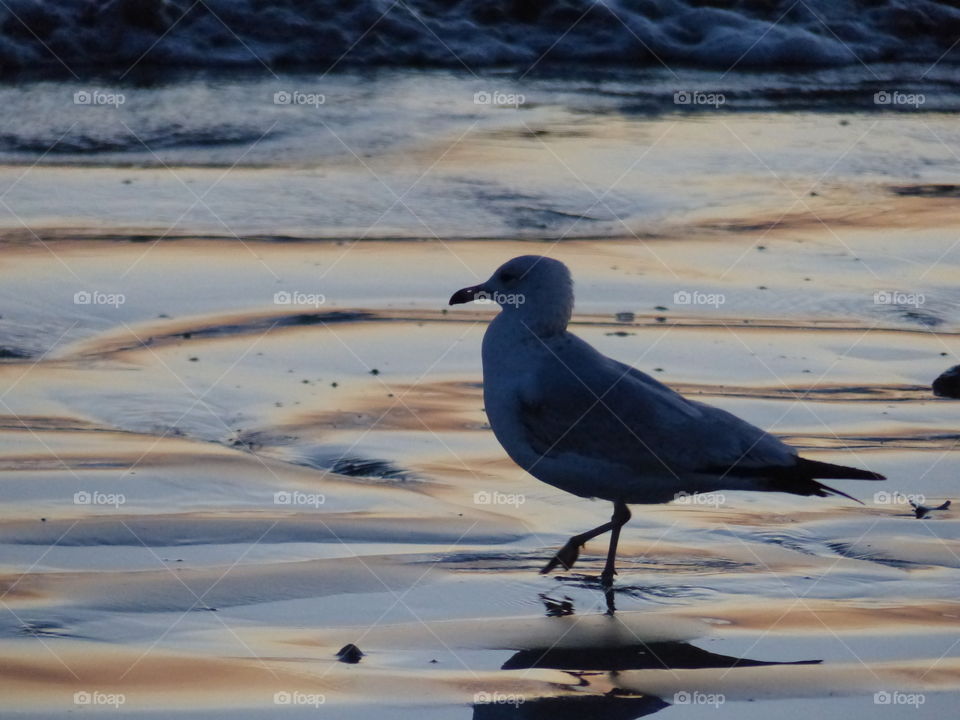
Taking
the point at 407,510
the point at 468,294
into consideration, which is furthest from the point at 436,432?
the point at 407,510

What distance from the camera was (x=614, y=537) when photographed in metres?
5.21

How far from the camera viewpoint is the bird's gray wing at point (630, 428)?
517cm

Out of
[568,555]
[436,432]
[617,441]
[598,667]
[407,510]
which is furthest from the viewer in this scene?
[436,432]

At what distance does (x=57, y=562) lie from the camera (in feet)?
15.9

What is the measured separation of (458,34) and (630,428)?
1089cm

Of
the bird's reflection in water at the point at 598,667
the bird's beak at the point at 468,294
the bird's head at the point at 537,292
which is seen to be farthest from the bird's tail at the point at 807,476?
the bird's beak at the point at 468,294

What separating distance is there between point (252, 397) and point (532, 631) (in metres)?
2.30

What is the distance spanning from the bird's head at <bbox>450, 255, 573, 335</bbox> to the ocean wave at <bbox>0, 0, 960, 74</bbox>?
9.27m

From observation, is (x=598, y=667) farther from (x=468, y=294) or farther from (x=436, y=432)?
(x=436, y=432)

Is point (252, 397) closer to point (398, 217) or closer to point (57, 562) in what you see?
point (57, 562)

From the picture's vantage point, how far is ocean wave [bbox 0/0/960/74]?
14.6m

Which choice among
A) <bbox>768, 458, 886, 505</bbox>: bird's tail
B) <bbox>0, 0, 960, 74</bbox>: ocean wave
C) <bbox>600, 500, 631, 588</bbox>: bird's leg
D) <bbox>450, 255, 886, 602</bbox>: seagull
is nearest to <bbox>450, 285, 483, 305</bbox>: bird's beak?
<bbox>450, 255, 886, 602</bbox>: seagull

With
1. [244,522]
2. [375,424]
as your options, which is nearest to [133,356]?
[375,424]

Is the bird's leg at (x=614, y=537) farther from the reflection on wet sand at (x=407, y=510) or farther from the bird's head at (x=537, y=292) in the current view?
the bird's head at (x=537, y=292)
